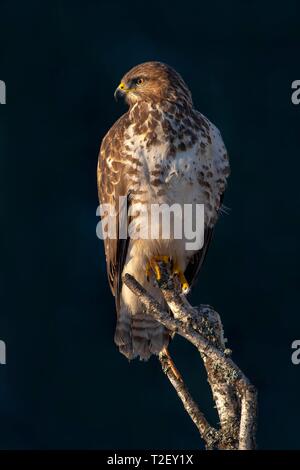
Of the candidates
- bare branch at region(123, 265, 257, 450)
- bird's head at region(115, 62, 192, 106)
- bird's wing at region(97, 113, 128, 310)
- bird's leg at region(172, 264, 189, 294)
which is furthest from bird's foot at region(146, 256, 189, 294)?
bird's head at region(115, 62, 192, 106)

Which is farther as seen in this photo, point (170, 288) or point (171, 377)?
point (170, 288)

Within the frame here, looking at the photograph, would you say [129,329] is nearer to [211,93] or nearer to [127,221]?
[127,221]

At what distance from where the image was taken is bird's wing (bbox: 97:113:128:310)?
7.51 meters

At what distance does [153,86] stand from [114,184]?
0.66 meters

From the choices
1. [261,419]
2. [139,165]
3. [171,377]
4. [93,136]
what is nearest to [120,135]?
[139,165]

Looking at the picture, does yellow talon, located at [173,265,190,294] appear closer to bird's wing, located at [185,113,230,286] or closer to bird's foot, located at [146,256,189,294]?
bird's foot, located at [146,256,189,294]

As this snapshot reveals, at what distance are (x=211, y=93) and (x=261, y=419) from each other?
10.3ft

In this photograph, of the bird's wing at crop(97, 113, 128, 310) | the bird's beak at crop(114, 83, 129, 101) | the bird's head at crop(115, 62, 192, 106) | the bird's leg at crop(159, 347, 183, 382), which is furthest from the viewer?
the bird's beak at crop(114, 83, 129, 101)

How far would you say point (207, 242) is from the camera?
8.00 meters

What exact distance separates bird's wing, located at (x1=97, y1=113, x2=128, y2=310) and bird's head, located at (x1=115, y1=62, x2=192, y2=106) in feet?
0.52

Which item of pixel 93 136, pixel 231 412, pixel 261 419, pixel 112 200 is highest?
pixel 93 136

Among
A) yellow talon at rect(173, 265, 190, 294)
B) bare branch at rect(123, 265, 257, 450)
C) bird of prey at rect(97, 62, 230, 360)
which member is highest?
bird of prey at rect(97, 62, 230, 360)

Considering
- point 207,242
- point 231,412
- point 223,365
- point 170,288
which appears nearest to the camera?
point 223,365

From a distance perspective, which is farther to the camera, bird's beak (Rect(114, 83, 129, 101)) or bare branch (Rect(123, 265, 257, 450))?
bird's beak (Rect(114, 83, 129, 101))
